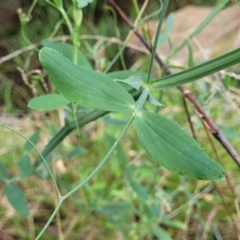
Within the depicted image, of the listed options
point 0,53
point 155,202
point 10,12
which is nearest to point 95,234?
point 155,202

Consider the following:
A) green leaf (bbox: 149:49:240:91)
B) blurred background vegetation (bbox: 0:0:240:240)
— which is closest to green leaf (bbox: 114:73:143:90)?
green leaf (bbox: 149:49:240:91)

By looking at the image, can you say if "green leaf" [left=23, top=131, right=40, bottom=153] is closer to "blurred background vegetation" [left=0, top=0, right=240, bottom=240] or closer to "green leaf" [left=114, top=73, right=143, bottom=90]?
"blurred background vegetation" [left=0, top=0, right=240, bottom=240]

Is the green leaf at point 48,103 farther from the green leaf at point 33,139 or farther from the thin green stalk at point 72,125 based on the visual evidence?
the green leaf at point 33,139

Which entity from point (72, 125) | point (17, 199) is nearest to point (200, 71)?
point (72, 125)

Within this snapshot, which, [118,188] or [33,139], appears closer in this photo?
[33,139]

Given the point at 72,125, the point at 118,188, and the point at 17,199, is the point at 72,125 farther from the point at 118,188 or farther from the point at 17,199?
the point at 118,188
